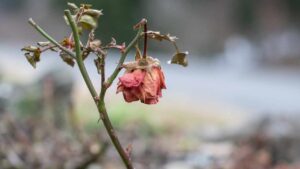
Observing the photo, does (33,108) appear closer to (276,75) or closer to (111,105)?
(111,105)

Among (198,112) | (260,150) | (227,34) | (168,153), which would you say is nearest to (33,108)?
(168,153)

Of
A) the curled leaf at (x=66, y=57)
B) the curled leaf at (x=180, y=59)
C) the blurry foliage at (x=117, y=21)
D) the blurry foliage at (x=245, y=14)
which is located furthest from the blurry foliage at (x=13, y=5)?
the curled leaf at (x=180, y=59)

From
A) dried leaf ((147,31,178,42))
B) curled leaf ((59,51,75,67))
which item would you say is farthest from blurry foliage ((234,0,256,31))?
dried leaf ((147,31,178,42))

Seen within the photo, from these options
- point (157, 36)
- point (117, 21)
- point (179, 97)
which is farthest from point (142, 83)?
point (117, 21)

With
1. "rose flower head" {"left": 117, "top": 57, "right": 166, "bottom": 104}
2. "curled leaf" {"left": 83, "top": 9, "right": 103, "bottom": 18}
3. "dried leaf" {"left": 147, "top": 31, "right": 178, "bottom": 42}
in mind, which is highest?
"curled leaf" {"left": 83, "top": 9, "right": 103, "bottom": 18}

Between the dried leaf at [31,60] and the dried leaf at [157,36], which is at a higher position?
the dried leaf at [157,36]

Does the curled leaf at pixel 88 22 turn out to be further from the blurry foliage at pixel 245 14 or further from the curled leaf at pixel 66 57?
the blurry foliage at pixel 245 14

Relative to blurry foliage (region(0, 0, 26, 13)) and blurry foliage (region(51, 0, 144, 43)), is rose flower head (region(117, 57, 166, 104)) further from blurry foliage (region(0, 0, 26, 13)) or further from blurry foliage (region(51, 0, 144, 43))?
blurry foliage (region(0, 0, 26, 13))

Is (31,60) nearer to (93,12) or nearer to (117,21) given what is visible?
(93,12)
